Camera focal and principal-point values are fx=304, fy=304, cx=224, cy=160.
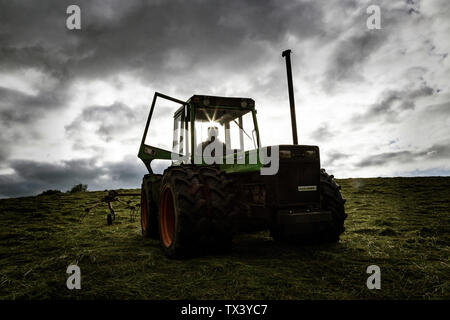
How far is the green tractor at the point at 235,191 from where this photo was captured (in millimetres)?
4141

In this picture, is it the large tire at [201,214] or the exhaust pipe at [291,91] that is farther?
the exhaust pipe at [291,91]

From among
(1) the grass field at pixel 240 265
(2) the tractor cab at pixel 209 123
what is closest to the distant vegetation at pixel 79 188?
(1) the grass field at pixel 240 265

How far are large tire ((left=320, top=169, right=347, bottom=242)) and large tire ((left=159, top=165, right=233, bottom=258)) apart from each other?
1698 mm

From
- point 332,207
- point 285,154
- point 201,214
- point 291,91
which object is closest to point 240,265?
point 201,214

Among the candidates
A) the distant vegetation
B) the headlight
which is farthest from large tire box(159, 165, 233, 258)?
the distant vegetation

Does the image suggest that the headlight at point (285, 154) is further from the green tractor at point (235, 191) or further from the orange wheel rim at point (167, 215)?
the orange wheel rim at point (167, 215)

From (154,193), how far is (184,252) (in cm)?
269

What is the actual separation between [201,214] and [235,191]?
0.65m

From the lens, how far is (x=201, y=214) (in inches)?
161

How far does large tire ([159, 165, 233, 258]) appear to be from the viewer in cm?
409

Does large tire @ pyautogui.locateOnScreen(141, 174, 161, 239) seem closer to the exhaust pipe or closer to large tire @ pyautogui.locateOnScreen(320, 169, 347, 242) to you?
large tire @ pyautogui.locateOnScreen(320, 169, 347, 242)

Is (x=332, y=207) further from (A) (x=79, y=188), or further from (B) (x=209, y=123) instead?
(A) (x=79, y=188)

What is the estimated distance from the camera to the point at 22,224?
8391 millimetres
